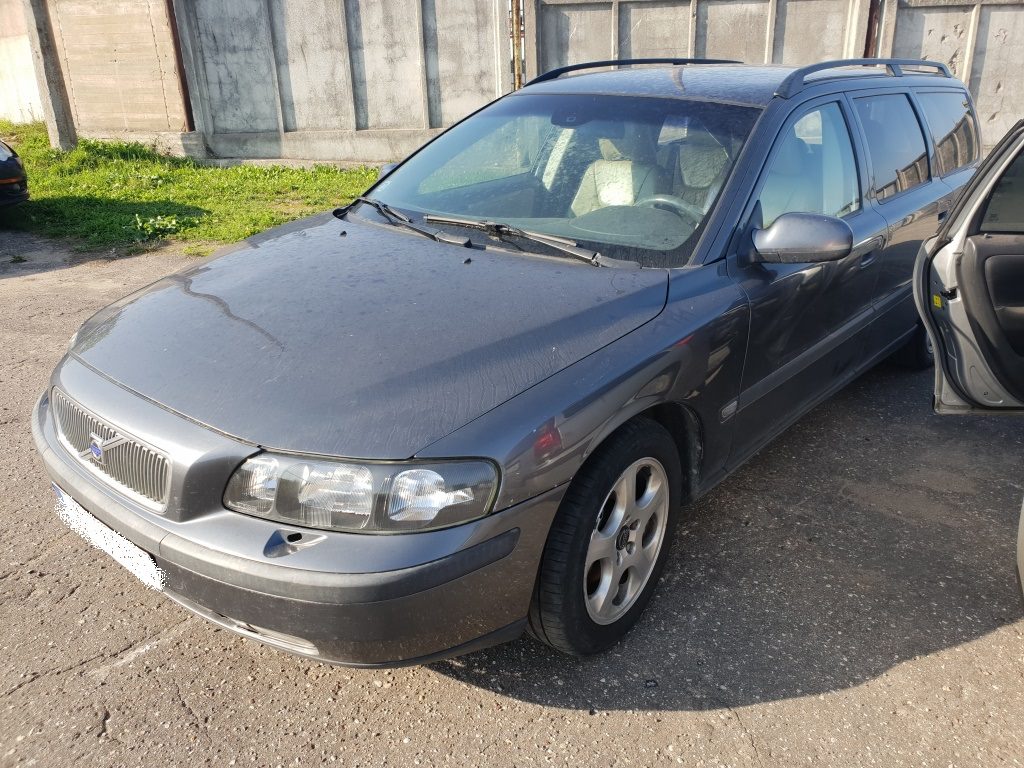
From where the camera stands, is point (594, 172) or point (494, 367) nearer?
point (494, 367)

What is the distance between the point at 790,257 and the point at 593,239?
0.67 metres

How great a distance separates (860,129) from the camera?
372cm

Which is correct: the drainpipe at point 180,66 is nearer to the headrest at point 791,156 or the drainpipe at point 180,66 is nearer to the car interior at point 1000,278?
the headrest at point 791,156

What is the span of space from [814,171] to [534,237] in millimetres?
1268

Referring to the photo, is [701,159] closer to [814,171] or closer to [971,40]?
[814,171]

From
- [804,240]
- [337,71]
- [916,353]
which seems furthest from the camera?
[337,71]

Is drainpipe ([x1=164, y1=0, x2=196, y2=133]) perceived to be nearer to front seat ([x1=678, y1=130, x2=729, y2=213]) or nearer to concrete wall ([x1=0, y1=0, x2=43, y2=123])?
concrete wall ([x1=0, y1=0, x2=43, y2=123])

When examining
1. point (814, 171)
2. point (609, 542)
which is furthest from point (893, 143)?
point (609, 542)

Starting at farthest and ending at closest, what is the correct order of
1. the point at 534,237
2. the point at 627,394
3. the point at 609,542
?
the point at 534,237 < the point at 609,542 < the point at 627,394

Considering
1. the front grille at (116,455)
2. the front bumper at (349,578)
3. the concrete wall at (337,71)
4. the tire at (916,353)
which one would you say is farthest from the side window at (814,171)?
the concrete wall at (337,71)

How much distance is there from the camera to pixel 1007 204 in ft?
10.9

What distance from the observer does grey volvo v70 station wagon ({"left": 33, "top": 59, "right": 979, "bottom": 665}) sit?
202 cm

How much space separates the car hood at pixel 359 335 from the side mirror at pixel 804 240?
41 centimetres

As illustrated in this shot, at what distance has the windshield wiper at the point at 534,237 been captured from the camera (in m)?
2.81
